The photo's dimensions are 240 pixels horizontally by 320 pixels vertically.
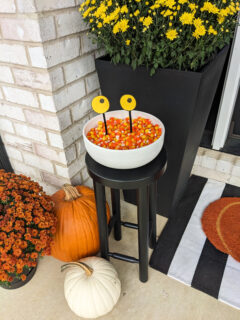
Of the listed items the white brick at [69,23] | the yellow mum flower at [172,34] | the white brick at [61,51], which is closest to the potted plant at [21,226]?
the white brick at [61,51]

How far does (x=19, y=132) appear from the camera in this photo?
1284 millimetres

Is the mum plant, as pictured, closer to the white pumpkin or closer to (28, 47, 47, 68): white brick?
(28, 47, 47, 68): white brick

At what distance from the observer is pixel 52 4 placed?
913mm

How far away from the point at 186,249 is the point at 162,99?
2.36ft

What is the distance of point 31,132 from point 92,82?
0.37 meters

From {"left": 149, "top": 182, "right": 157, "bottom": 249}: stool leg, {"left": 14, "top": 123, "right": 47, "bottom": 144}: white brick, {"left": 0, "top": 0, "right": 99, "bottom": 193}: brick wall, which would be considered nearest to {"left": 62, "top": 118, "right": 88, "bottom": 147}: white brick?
{"left": 0, "top": 0, "right": 99, "bottom": 193}: brick wall

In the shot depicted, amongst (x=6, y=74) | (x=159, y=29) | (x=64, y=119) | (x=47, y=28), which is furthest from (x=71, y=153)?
(x=159, y=29)

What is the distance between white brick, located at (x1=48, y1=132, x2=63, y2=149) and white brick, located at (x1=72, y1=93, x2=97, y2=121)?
0.12 m

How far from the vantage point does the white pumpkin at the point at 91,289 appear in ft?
3.18

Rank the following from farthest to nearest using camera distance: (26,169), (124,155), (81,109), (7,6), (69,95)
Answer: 1. (26,169)
2. (81,109)
3. (69,95)
4. (7,6)
5. (124,155)

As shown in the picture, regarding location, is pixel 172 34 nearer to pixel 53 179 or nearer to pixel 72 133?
pixel 72 133

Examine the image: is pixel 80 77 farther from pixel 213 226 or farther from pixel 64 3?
pixel 213 226

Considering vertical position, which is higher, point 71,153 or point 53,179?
point 71,153

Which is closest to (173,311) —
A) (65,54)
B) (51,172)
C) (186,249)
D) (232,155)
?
(186,249)
